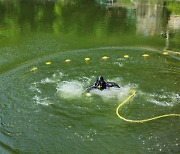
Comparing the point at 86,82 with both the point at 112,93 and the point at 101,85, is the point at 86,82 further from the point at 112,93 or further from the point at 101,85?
the point at 112,93

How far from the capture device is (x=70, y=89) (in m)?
15.6

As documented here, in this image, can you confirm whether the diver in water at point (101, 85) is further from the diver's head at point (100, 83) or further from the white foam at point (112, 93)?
the white foam at point (112, 93)

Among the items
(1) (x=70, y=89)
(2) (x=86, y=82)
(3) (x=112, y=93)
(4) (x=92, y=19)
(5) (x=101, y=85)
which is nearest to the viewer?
(5) (x=101, y=85)

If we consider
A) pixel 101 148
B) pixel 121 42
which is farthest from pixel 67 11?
pixel 101 148

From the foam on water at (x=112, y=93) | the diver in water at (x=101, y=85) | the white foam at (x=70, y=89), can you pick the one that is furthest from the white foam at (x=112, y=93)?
the white foam at (x=70, y=89)

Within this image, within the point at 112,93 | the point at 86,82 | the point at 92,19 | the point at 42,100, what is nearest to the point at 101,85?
the point at 112,93

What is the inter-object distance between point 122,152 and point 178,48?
12022mm

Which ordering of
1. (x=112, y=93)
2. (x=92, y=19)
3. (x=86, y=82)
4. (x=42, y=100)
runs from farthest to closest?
1. (x=92, y=19)
2. (x=86, y=82)
3. (x=112, y=93)
4. (x=42, y=100)

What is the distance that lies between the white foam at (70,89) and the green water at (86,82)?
47 millimetres

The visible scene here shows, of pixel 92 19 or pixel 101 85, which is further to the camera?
pixel 92 19

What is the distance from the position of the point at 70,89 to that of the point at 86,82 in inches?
42.5

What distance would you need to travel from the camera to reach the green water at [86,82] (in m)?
11.9

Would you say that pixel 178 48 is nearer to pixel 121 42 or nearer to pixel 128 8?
pixel 121 42

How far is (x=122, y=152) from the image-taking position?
438 inches
